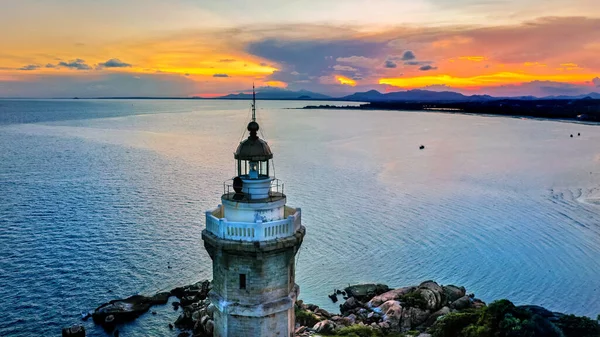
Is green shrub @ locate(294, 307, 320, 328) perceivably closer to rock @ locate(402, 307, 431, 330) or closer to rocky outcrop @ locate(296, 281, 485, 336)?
rocky outcrop @ locate(296, 281, 485, 336)

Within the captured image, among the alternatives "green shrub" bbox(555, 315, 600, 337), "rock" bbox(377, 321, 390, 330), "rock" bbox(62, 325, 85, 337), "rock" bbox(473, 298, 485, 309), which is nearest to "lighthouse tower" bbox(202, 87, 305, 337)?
"green shrub" bbox(555, 315, 600, 337)

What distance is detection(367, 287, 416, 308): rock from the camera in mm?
27188

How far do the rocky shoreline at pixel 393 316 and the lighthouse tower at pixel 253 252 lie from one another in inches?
350

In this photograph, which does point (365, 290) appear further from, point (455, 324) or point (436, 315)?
point (455, 324)

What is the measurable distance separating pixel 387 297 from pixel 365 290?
9.87 ft

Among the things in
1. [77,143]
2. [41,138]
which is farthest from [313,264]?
[41,138]

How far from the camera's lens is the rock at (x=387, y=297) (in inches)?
1070

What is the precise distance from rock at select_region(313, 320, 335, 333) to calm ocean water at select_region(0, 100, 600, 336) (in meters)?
5.72

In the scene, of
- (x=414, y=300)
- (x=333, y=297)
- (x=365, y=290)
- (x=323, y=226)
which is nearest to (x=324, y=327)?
(x=414, y=300)

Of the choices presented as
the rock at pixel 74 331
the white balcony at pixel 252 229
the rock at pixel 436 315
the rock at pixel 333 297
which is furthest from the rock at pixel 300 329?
the white balcony at pixel 252 229

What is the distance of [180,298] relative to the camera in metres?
30.1

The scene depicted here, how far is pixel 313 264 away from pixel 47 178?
133ft

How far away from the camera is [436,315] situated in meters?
24.9

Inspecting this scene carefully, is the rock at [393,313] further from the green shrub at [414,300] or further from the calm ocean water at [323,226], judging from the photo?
the calm ocean water at [323,226]
